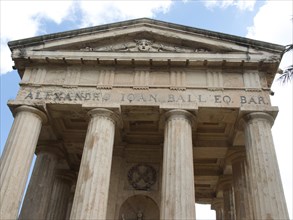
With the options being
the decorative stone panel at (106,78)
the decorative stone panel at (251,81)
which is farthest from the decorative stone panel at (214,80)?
the decorative stone panel at (106,78)

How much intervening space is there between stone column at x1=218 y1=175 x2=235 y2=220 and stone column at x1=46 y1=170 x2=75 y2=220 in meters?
9.00

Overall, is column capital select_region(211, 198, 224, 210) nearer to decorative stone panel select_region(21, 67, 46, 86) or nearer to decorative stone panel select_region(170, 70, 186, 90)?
decorative stone panel select_region(170, 70, 186, 90)

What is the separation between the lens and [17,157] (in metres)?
15.7

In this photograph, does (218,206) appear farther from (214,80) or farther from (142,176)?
(214,80)

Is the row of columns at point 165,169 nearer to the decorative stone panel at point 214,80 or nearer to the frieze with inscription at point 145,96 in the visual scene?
the frieze with inscription at point 145,96

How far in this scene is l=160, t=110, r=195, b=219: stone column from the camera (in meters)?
14.2

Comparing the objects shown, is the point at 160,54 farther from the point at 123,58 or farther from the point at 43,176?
the point at 43,176

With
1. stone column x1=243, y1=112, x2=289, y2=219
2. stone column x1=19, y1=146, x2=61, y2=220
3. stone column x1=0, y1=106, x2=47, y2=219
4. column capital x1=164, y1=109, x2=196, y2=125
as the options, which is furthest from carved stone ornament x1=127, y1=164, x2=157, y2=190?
stone column x1=243, y1=112, x2=289, y2=219

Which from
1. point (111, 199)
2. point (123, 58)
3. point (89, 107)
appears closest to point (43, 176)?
point (111, 199)

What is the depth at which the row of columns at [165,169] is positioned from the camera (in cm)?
1440

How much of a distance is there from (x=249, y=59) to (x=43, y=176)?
39.7ft

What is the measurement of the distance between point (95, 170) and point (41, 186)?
5.28 metres

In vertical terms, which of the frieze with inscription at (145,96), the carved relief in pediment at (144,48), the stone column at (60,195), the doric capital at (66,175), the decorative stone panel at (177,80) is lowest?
the stone column at (60,195)

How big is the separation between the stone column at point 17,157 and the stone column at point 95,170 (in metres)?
2.38
